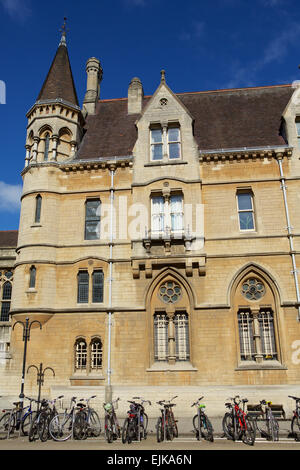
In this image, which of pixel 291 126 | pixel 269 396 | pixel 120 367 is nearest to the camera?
pixel 269 396

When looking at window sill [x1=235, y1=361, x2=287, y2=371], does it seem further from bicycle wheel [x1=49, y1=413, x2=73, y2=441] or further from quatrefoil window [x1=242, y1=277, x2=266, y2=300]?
bicycle wheel [x1=49, y1=413, x2=73, y2=441]

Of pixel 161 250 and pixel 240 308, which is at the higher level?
pixel 161 250

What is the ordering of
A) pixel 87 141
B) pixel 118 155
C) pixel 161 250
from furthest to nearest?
pixel 87 141 → pixel 118 155 → pixel 161 250

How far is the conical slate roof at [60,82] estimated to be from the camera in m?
21.7

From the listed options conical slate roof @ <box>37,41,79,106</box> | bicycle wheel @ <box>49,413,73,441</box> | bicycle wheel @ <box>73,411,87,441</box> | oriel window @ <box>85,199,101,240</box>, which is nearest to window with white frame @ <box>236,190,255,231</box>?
oriel window @ <box>85,199,101,240</box>

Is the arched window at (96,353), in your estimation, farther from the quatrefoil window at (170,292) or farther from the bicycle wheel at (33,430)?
the bicycle wheel at (33,430)

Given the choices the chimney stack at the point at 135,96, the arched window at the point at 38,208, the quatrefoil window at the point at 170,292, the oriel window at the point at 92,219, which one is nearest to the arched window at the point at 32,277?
the arched window at the point at 38,208

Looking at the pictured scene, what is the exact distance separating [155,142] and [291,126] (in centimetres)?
714

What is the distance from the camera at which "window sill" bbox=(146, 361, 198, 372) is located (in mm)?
16359
